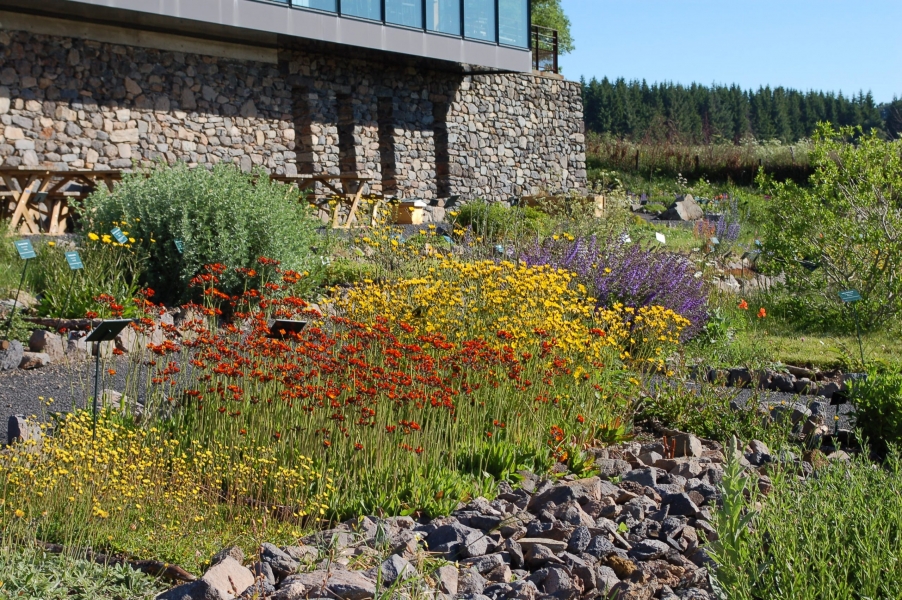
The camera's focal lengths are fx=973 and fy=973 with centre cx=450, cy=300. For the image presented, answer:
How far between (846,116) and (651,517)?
277 feet

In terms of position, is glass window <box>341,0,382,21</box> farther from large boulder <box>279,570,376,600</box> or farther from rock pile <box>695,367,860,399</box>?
large boulder <box>279,570,376,600</box>

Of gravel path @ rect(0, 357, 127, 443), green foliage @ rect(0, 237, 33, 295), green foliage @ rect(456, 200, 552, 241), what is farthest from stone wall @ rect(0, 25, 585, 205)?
gravel path @ rect(0, 357, 127, 443)

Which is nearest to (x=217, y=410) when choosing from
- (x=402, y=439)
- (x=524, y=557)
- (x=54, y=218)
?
(x=402, y=439)

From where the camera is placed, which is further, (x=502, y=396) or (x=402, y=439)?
(x=502, y=396)

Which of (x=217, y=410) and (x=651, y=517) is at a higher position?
(x=217, y=410)

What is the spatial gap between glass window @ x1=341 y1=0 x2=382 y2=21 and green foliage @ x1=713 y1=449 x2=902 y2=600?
15228mm

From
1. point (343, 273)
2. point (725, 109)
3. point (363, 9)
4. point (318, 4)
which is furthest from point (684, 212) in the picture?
point (725, 109)

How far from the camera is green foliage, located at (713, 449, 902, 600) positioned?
2.77 metres

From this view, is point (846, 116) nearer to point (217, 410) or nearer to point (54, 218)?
point (54, 218)

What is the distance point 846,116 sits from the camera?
80.7 m

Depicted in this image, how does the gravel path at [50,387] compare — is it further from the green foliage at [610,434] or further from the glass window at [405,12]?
the glass window at [405,12]

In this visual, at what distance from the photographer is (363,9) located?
57.6ft

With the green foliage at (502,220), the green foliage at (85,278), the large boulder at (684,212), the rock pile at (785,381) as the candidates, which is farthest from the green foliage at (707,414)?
the large boulder at (684,212)

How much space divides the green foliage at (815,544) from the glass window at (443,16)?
16274mm
